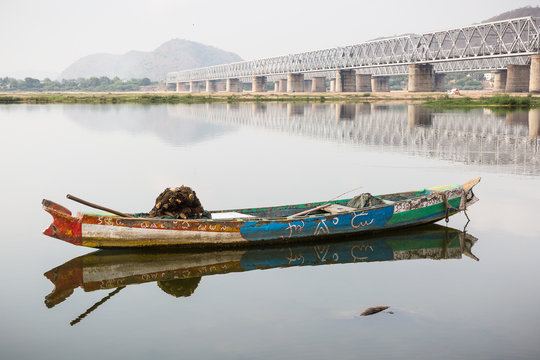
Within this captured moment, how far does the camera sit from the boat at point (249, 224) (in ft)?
47.7

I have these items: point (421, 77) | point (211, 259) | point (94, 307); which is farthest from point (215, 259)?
point (421, 77)

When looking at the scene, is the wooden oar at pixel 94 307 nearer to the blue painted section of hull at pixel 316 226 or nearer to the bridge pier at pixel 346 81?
the blue painted section of hull at pixel 316 226

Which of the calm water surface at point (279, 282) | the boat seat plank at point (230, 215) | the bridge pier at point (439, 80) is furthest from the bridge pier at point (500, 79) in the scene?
the boat seat plank at point (230, 215)

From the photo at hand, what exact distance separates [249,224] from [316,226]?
1.81 meters

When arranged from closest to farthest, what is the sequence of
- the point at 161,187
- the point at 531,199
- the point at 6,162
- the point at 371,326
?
the point at 371,326 → the point at 531,199 → the point at 161,187 → the point at 6,162

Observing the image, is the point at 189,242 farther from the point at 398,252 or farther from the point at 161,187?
the point at 161,187

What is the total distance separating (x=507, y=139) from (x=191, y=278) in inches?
1332

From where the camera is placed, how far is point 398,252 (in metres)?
15.5

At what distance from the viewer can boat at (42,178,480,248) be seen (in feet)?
47.7

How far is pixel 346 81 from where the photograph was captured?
15875 centimetres

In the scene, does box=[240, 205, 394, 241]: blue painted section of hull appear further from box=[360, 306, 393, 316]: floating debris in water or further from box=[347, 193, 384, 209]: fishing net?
box=[360, 306, 393, 316]: floating debris in water

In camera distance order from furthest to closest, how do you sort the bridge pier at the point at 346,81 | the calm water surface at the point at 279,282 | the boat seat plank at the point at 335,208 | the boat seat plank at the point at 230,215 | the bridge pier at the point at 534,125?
the bridge pier at the point at 346,81, the bridge pier at the point at 534,125, the boat seat plank at the point at 335,208, the boat seat plank at the point at 230,215, the calm water surface at the point at 279,282

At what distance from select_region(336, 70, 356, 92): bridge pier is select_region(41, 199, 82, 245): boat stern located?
148 m

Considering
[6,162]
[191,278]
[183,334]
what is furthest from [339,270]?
[6,162]
